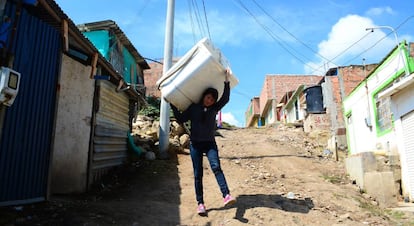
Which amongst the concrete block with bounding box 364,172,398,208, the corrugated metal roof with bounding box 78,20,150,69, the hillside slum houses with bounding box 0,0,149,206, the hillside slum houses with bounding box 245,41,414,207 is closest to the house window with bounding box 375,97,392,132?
the hillside slum houses with bounding box 245,41,414,207

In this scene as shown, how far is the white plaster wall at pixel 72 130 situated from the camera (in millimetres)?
5164

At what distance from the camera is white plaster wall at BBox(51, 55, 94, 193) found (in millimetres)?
5164

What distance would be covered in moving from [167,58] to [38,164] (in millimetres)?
5095

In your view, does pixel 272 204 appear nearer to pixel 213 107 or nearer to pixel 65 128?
pixel 213 107

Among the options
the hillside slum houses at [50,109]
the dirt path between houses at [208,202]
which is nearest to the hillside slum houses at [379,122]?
the dirt path between houses at [208,202]

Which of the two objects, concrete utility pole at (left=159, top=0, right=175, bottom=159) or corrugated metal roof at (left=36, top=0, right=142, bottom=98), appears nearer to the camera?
corrugated metal roof at (left=36, top=0, right=142, bottom=98)

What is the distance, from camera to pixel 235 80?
4.63 meters

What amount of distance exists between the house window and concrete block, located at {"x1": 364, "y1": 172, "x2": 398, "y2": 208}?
2561 millimetres

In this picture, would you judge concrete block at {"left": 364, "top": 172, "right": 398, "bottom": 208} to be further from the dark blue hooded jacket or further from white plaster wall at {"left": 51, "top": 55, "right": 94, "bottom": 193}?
white plaster wall at {"left": 51, "top": 55, "right": 94, "bottom": 193}

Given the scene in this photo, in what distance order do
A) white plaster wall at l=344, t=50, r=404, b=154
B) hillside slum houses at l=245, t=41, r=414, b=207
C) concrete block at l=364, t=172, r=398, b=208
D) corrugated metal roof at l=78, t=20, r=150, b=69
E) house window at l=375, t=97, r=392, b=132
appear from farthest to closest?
corrugated metal roof at l=78, t=20, r=150, b=69, house window at l=375, t=97, r=392, b=132, white plaster wall at l=344, t=50, r=404, b=154, hillside slum houses at l=245, t=41, r=414, b=207, concrete block at l=364, t=172, r=398, b=208

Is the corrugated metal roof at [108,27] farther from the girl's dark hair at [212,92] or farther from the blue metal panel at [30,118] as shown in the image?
the girl's dark hair at [212,92]

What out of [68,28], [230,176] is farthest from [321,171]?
[68,28]

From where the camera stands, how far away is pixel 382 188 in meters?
6.31

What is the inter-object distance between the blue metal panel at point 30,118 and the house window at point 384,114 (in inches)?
329
